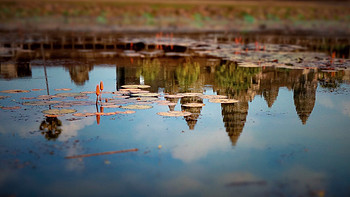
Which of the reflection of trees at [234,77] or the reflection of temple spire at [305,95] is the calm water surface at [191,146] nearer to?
the reflection of temple spire at [305,95]

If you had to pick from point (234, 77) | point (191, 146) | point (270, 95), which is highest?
point (234, 77)

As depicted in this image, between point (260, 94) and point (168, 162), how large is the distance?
21.6 feet

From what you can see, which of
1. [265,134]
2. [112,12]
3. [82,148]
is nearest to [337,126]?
[265,134]

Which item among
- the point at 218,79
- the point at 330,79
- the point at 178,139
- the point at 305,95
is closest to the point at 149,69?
the point at 218,79

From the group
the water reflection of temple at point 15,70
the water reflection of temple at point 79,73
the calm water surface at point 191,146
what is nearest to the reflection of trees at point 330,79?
the calm water surface at point 191,146

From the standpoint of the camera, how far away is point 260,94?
13781 millimetres

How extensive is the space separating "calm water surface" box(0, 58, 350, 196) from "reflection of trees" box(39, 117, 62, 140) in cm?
2

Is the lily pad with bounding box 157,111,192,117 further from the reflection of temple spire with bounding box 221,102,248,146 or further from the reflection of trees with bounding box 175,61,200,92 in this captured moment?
the reflection of trees with bounding box 175,61,200,92

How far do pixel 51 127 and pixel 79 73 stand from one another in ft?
26.6

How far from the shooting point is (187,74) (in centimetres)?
1772

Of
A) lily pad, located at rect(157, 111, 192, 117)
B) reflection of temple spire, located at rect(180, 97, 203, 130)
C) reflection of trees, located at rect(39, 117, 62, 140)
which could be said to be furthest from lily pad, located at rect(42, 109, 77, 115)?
reflection of temple spire, located at rect(180, 97, 203, 130)

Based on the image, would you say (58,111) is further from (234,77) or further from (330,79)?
(330,79)

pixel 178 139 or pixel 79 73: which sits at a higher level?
pixel 79 73

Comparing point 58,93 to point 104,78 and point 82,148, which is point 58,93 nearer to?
point 104,78
